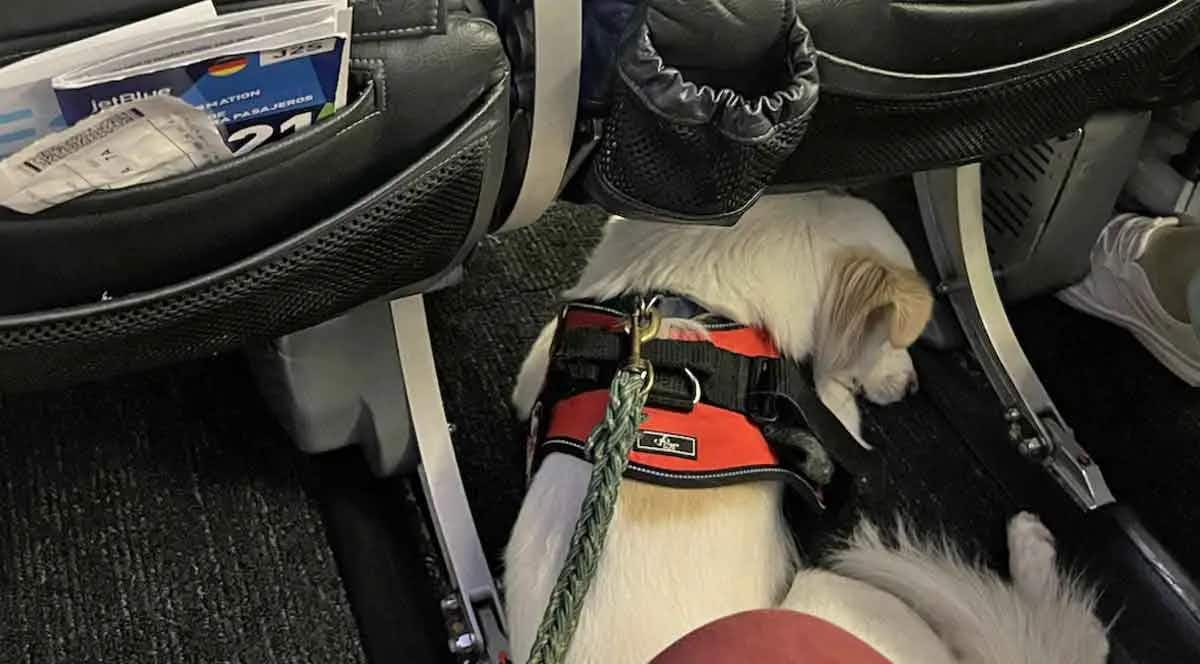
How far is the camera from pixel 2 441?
1184 millimetres

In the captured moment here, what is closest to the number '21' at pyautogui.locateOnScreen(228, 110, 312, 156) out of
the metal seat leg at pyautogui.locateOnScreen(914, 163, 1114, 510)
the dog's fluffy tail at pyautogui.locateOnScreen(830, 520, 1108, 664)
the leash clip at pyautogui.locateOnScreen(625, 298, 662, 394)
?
the leash clip at pyautogui.locateOnScreen(625, 298, 662, 394)

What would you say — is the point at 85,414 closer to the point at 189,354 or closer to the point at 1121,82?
the point at 189,354

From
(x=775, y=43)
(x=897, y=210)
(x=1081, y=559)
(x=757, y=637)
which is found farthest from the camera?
(x=897, y=210)

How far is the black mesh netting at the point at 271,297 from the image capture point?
67 cm

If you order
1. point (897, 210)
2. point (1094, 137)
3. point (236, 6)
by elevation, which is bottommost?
point (897, 210)

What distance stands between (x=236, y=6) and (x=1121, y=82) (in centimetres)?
68

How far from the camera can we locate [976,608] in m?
0.89

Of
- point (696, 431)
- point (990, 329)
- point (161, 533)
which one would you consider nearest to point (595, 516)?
point (696, 431)

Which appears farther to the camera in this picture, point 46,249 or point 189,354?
point 189,354

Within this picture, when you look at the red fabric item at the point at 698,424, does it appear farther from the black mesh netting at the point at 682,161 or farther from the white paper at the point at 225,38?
the white paper at the point at 225,38

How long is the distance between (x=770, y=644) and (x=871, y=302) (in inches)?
17.9

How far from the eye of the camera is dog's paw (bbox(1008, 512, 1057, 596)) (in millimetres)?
1099

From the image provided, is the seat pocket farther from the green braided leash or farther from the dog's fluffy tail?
the dog's fluffy tail

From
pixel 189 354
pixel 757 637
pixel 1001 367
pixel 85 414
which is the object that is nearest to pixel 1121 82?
pixel 1001 367
